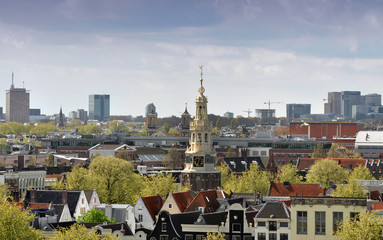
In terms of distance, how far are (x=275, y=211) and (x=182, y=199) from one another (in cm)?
2722

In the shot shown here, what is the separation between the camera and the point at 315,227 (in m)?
85.3

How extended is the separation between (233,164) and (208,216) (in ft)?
314

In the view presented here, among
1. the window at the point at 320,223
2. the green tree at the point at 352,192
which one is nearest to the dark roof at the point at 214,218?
the window at the point at 320,223

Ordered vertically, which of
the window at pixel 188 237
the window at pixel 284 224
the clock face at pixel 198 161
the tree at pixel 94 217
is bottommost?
the window at pixel 188 237

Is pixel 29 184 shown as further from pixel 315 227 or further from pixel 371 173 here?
pixel 315 227

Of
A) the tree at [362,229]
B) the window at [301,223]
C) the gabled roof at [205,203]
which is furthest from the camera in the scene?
the gabled roof at [205,203]

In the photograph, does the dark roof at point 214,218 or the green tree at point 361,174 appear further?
the green tree at point 361,174

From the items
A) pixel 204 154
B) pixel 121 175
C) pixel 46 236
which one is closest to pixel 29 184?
pixel 121 175

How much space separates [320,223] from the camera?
85.2 meters

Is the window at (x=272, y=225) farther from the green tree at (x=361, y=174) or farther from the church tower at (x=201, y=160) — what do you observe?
the green tree at (x=361, y=174)

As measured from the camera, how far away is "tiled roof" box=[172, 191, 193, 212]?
117m

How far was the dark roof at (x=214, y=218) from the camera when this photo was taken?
334 ft

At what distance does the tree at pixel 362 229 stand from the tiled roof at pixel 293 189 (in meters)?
52.9

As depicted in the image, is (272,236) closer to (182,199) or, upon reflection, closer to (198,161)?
(182,199)
